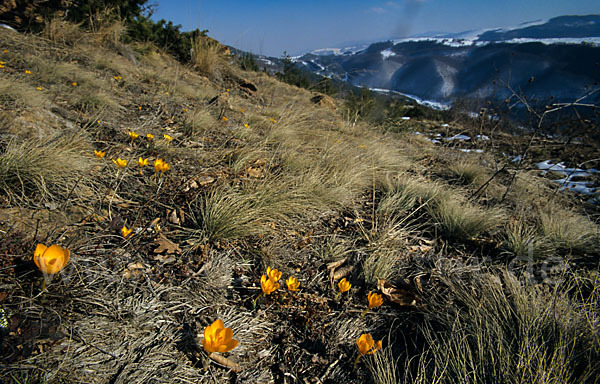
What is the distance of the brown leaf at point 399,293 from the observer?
4.83 feet

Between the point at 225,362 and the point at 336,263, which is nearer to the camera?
the point at 225,362

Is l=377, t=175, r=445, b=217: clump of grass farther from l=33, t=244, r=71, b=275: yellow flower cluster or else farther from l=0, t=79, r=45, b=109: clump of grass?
l=0, t=79, r=45, b=109: clump of grass

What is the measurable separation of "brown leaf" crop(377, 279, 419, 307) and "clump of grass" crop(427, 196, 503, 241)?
31.3 inches

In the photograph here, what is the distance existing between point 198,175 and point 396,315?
1.81 meters

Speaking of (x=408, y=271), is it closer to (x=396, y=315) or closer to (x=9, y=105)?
(x=396, y=315)

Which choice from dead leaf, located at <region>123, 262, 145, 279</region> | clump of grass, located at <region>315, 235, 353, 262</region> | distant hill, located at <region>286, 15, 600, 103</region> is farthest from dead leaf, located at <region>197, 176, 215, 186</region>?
distant hill, located at <region>286, 15, 600, 103</region>

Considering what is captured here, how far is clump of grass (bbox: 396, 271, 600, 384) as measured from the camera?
1022mm

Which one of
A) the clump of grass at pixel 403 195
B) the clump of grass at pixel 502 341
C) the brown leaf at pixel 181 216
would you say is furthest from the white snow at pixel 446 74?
the brown leaf at pixel 181 216

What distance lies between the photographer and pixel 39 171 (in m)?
1.51

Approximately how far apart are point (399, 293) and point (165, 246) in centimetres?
144

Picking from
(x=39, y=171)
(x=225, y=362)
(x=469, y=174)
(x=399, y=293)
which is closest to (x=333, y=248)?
(x=399, y=293)

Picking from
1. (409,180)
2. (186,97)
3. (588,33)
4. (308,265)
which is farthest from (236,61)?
(588,33)

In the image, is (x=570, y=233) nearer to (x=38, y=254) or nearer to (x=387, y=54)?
(x=38, y=254)

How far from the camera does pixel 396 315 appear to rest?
4.69 feet
